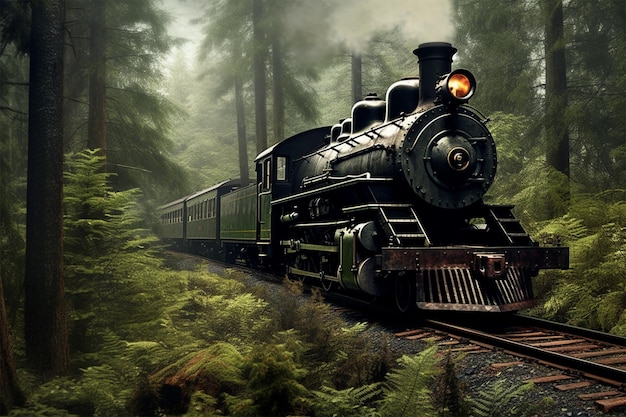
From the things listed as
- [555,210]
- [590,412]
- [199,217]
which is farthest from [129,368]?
[199,217]

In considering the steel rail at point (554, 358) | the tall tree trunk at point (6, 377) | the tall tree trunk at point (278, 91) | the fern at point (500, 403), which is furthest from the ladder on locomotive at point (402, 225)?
the tall tree trunk at point (278, 91)

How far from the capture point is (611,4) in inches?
528

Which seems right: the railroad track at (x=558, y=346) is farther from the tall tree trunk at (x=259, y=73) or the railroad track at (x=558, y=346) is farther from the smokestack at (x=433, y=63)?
the tall tree trunk at (x=259, y=73)

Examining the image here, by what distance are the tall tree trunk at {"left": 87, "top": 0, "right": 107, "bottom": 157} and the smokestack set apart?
288 inches

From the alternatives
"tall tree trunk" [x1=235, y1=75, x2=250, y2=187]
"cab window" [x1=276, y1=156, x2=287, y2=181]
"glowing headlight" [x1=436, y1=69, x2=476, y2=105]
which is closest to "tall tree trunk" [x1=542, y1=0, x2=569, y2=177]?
"glowing headlight" [x1=436, y1=69, x2=476, y2=105]

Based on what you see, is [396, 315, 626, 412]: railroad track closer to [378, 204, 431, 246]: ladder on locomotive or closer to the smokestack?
[378, 204, 431, 246]: ladder on locomotive

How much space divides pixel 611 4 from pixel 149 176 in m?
13.2

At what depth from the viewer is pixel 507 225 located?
27.7 ft

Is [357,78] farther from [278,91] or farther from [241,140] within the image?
[241,140]

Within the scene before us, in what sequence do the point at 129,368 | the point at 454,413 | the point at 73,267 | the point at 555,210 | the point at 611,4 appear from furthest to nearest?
the point at 611,4 → the point at 555,210 → the point at 73,267 → the point at 129,368 → the point at 454,413

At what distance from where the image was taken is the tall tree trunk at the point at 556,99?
41.6ft

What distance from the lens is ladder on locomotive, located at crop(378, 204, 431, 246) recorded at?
24.6 feet

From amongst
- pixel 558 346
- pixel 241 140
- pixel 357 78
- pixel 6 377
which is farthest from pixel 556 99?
pixel 241 140

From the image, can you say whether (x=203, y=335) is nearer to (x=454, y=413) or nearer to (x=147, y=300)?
(x=147, y=300)
